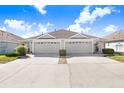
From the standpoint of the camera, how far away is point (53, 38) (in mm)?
29750

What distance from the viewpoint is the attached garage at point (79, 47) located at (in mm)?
29453

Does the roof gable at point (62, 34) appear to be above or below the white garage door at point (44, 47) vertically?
above

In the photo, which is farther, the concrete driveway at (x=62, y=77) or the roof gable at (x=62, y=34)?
the roof gable at (x=62, y=34)

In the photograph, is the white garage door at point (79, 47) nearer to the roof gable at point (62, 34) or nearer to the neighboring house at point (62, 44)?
the neighboring house at point (62, 44)

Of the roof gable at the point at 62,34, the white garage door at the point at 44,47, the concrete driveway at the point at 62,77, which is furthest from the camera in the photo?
the roof gable at the point at 62,34

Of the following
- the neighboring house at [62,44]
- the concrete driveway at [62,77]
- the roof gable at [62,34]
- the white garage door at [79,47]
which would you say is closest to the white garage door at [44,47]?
the neighboring house at [62,44]

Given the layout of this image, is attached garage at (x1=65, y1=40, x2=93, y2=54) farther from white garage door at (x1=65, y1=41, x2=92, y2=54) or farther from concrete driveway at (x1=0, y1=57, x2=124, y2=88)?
concrete driveway at (x1=0, y1=57, x2=124, y2=88)

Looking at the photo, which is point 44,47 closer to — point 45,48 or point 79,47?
point 45,48

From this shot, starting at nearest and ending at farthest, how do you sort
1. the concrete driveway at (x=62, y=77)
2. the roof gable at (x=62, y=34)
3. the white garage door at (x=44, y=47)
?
the concrete driveway at (x=62, y=77) < the white garage door at (x=44, y=47) < the roof gable at (x=62, y=34)

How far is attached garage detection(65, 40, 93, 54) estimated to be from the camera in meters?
29.5

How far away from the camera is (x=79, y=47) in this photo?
29.5 meters

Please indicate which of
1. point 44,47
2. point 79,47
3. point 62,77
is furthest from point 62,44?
point 62,77

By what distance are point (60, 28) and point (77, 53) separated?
291 inches
